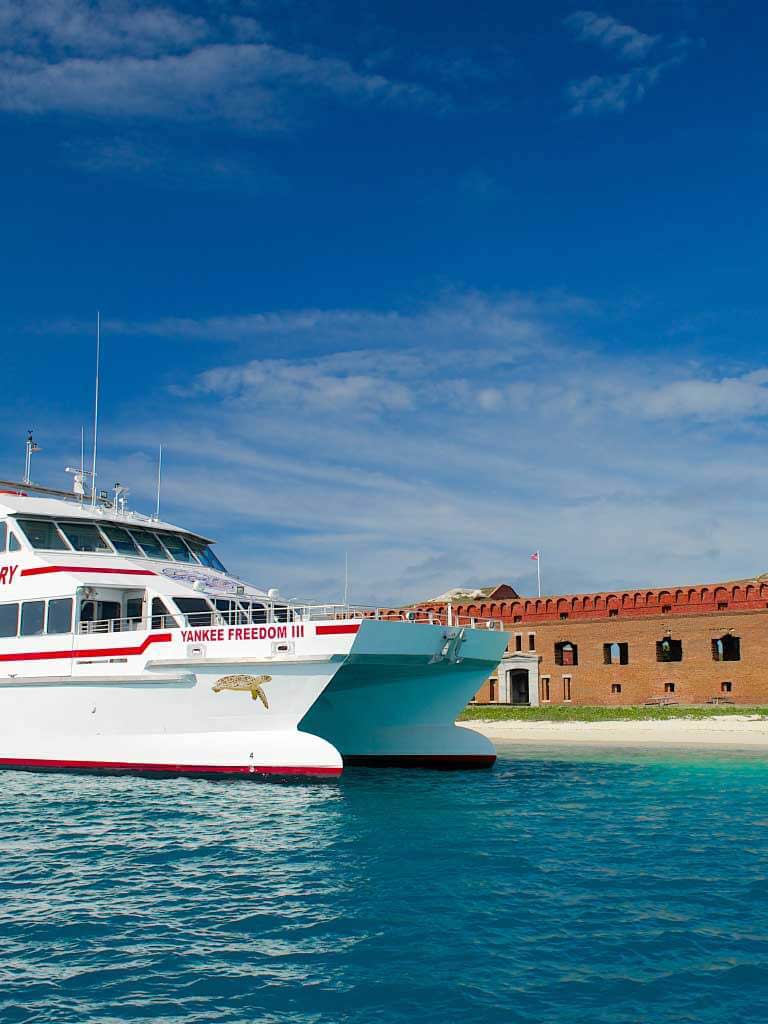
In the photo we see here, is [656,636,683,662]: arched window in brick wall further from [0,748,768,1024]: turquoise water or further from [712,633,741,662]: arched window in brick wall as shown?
[0,748,768,1024]: turquoise water

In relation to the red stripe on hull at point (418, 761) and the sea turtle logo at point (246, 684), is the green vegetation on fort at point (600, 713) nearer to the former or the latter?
the red stripe on hull at point (418, 761)

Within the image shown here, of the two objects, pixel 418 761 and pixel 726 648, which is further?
pixel 726 648

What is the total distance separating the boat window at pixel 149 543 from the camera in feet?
85.3

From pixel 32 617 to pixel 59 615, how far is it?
36.9 inches

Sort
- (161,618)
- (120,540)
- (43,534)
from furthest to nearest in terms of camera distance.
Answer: (120,540) < (43,534) < (161,618)

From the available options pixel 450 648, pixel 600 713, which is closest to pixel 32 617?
pixel 450 648

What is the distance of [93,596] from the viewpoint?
74.7ft

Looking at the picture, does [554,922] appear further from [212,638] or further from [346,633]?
[212,638]

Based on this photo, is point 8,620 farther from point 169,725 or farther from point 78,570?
point 169,725

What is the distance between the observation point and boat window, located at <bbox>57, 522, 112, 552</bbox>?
2469 centimetres

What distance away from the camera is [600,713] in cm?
4334

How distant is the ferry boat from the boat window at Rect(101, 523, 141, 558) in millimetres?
45

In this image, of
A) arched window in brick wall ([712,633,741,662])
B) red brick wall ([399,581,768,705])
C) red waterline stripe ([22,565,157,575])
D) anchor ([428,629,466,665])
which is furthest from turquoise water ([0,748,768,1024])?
arched window in brick wall ([712,633,741,662])

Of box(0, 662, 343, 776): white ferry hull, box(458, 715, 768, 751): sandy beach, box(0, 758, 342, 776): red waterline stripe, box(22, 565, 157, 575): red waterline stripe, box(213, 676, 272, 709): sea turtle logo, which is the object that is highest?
box(22, 565, 157, 575): red waterline stripe
